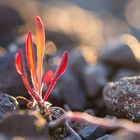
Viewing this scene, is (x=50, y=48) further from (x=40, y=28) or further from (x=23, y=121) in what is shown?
(x=23, y=121)

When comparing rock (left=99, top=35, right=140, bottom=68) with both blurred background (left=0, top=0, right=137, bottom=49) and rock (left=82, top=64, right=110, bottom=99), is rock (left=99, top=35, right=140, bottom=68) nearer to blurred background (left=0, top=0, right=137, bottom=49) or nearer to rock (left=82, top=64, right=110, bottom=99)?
rock (left=82, top=64, right=110, bottom=99)

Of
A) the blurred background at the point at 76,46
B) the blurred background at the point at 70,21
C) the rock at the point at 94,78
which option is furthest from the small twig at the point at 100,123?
the blurred background at the point at 70,21

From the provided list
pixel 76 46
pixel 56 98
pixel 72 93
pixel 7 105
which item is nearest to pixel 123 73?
pixel 72 93

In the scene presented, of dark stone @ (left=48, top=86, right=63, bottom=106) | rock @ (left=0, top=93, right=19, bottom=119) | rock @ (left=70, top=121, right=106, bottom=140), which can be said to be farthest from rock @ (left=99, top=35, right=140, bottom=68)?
rock @ (left=0, top=93, right=19, bottom=119)

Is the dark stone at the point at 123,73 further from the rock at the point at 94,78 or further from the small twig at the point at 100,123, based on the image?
the small twig at the point at 100,123

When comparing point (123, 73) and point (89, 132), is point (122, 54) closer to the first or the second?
point (123, 73)
